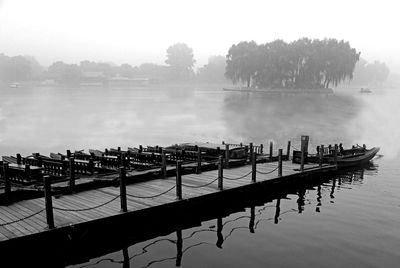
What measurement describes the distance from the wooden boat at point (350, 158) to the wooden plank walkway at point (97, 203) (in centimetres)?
695

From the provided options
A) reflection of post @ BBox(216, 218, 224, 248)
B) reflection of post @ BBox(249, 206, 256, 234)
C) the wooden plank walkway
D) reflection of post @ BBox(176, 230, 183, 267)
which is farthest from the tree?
reflection of post @ BBox(176, 230, 183, 267)

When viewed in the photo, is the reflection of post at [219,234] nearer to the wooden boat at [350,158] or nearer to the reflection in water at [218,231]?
the reflection in water at [218,231]

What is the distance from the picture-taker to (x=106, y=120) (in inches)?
2613

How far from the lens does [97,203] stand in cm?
1614

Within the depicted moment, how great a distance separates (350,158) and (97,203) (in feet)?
74.1

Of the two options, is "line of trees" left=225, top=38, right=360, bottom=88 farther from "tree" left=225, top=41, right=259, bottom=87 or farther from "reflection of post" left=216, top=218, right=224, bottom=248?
"reflection of post" left=216, top=218, right=224, bottom=248

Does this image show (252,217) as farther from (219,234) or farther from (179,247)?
(179,247)

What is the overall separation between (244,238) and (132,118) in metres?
56.9

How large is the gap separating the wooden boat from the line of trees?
359 feet

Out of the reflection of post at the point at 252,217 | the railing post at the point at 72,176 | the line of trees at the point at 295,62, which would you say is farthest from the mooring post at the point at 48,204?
the line of trees at the point at 295,62

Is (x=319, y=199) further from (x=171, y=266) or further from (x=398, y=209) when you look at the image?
(x=171, y=266)

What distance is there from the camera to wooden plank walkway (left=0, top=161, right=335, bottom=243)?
13.4 metres

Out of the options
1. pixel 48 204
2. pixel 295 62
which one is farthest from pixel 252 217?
pixel 295 62

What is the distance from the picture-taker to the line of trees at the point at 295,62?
138 m
